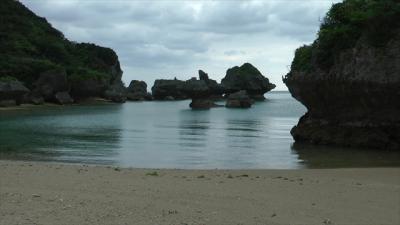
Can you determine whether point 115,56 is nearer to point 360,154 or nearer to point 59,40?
point 59,40

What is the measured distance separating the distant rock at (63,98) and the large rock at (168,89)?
36.6 m

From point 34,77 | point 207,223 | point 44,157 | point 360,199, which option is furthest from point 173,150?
point 34,77

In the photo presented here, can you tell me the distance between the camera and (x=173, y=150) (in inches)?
982

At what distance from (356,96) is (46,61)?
85.3 m

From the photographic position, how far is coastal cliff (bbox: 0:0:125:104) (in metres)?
90.7

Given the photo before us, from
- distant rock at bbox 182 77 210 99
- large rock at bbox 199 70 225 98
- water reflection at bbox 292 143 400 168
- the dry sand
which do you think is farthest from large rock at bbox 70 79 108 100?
the dry sand

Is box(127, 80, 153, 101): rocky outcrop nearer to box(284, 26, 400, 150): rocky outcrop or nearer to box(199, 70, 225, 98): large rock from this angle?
box(199, 70, 225, 98): large rock

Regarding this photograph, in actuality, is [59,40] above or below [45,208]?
above

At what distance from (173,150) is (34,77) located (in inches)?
2956

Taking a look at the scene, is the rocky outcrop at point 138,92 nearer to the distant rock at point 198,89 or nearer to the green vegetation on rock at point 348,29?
the distant rock at point 198,89

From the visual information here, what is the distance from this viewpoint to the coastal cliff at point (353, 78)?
2217 centimetres

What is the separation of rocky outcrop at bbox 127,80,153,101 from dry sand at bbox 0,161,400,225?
120 metres

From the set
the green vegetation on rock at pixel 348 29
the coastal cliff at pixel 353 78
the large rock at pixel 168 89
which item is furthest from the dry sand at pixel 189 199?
the large rock at pixel 168 89

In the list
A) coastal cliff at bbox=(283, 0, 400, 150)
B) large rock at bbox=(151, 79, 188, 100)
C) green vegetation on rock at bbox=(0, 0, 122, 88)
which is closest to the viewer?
coastal cliff at bbox=(283, 0, 400, 150)
